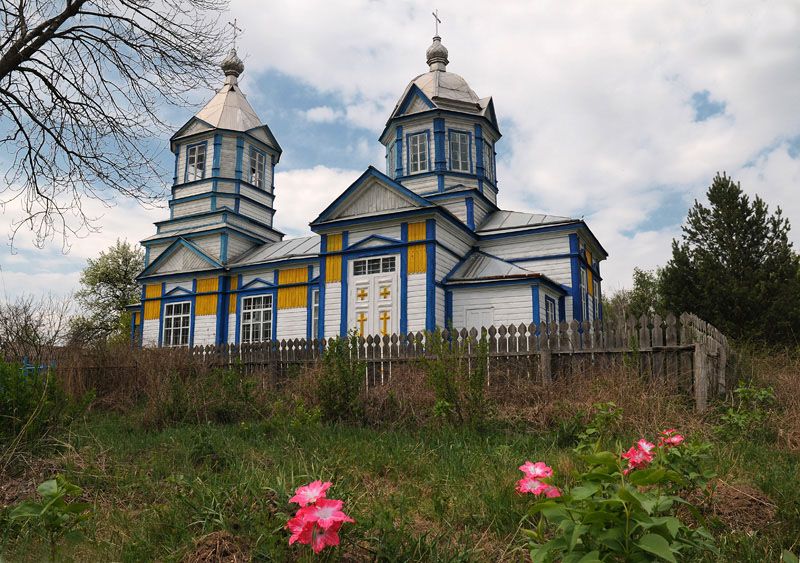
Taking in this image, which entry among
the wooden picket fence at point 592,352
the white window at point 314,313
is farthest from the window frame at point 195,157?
the wooden picket fence at point 592,352

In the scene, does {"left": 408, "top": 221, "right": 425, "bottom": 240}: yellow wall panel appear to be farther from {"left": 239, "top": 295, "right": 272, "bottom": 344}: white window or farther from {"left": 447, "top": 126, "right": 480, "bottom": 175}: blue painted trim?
{"left": 239, "top": 295, "right": 272, "bottom": 344}: white window

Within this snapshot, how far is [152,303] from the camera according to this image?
25703mm

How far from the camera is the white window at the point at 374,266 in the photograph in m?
18.1

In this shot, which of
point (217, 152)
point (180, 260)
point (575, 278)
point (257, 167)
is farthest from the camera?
point (257, 167)

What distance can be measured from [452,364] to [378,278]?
1051 cm

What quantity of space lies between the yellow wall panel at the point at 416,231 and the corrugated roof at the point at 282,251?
575cm

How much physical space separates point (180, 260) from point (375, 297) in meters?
11.6

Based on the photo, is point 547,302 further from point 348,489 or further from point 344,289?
point 348,489

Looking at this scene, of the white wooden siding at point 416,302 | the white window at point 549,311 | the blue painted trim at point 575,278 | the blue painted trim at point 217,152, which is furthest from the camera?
the blue painted trim at point 217,152

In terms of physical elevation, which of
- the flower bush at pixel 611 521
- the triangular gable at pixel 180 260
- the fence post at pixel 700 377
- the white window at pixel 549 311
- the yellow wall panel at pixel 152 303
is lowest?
the flower bush at pixel 611 521

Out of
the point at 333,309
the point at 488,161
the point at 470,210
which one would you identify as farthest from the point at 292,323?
the point at 488,161

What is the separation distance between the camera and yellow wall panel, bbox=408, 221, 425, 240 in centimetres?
1780

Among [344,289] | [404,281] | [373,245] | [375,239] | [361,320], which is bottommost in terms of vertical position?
[361,320]

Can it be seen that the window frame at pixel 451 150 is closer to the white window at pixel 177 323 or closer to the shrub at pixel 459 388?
the white window at pixel 177 323
